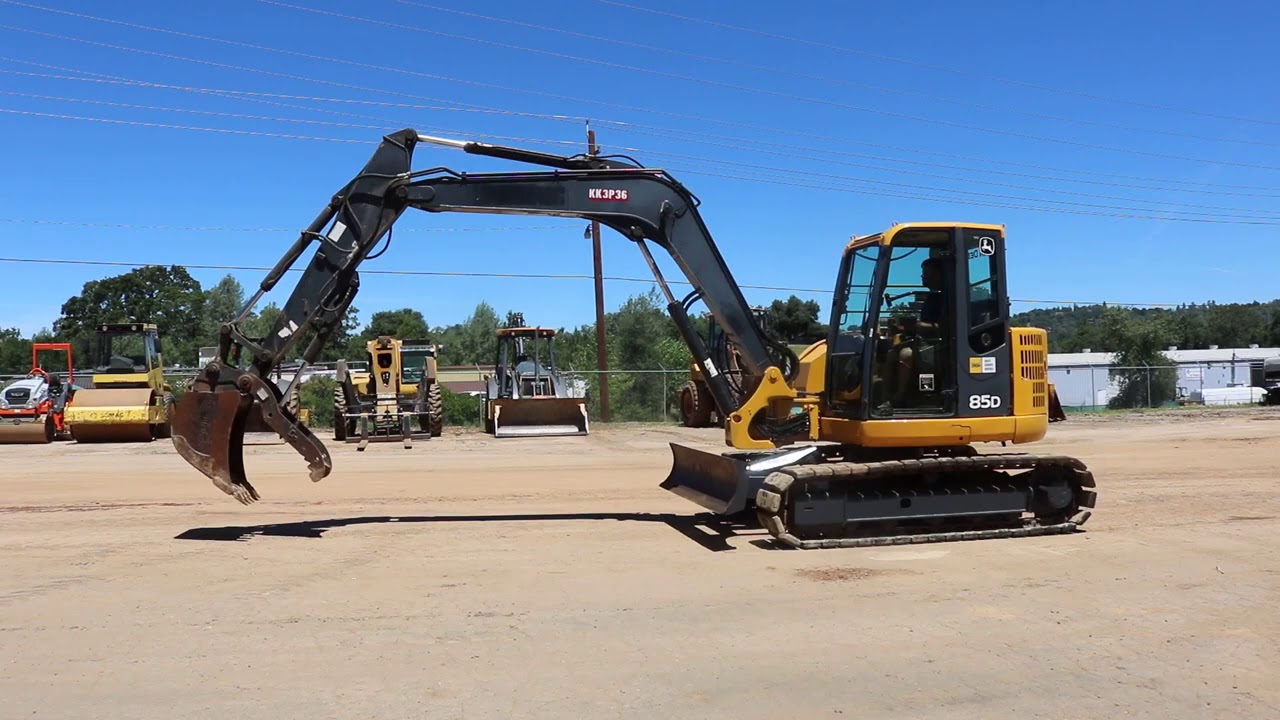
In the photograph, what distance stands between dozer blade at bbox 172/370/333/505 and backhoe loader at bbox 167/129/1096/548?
2cm

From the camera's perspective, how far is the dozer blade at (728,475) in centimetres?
963

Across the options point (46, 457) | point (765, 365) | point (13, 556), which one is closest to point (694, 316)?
point (765, 365)

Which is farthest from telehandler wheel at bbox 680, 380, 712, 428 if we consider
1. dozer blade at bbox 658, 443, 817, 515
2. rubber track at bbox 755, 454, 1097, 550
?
rubber track at bbox 755, 454, 1097, 550

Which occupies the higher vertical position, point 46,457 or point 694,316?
point 694,316

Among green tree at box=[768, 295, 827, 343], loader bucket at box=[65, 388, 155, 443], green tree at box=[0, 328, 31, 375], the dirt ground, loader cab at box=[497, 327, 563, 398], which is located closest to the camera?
the dirt ground

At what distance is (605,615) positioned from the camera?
280 inches

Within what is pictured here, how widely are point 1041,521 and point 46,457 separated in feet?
67.0

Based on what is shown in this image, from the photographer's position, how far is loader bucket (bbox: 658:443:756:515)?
9.66 m

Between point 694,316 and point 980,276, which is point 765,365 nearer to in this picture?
point 694,316

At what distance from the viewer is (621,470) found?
17438 millimetres

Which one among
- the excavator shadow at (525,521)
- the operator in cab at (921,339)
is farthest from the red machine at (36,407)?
the operator in cab at (921,339)

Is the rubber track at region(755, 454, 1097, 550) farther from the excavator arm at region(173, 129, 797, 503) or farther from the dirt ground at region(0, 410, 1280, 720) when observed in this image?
the excavator arm at region(173, 129, 797, 503)

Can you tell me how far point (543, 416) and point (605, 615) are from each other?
19.8 metres

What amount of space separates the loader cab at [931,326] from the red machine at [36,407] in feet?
75.6
